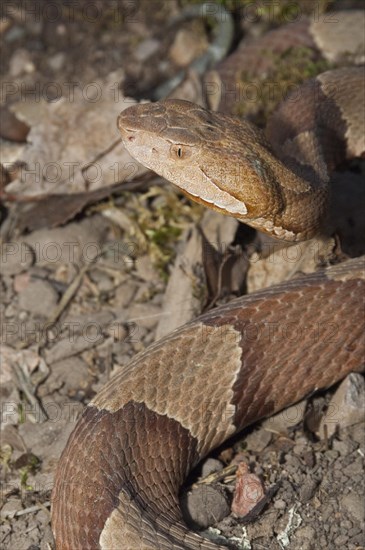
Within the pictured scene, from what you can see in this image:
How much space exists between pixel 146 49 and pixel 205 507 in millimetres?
4180

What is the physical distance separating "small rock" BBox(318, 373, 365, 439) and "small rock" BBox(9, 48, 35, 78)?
12.8 feet

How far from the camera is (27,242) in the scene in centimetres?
546

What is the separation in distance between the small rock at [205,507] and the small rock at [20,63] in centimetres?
406

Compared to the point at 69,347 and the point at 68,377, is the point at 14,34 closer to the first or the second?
the point at 69,347

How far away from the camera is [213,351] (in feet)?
13.9

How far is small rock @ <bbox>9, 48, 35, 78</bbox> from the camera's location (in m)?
6.67

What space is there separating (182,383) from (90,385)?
0.77 m

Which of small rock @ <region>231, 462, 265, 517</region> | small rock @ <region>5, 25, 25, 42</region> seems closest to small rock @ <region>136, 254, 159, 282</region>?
small rock @ <region>231, 462, 265, 517</region>

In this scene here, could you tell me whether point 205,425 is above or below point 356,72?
below

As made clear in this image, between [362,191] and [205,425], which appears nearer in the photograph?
[205,425]

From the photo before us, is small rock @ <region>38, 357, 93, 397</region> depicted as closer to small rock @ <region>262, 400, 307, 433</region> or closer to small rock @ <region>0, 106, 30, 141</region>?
small rock @ <region>262, 400, 307, 433</region>

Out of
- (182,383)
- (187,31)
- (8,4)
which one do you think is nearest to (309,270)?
(182,383)

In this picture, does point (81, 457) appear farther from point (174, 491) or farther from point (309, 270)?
point (309, 270)

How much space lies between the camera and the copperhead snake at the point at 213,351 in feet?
12.7
